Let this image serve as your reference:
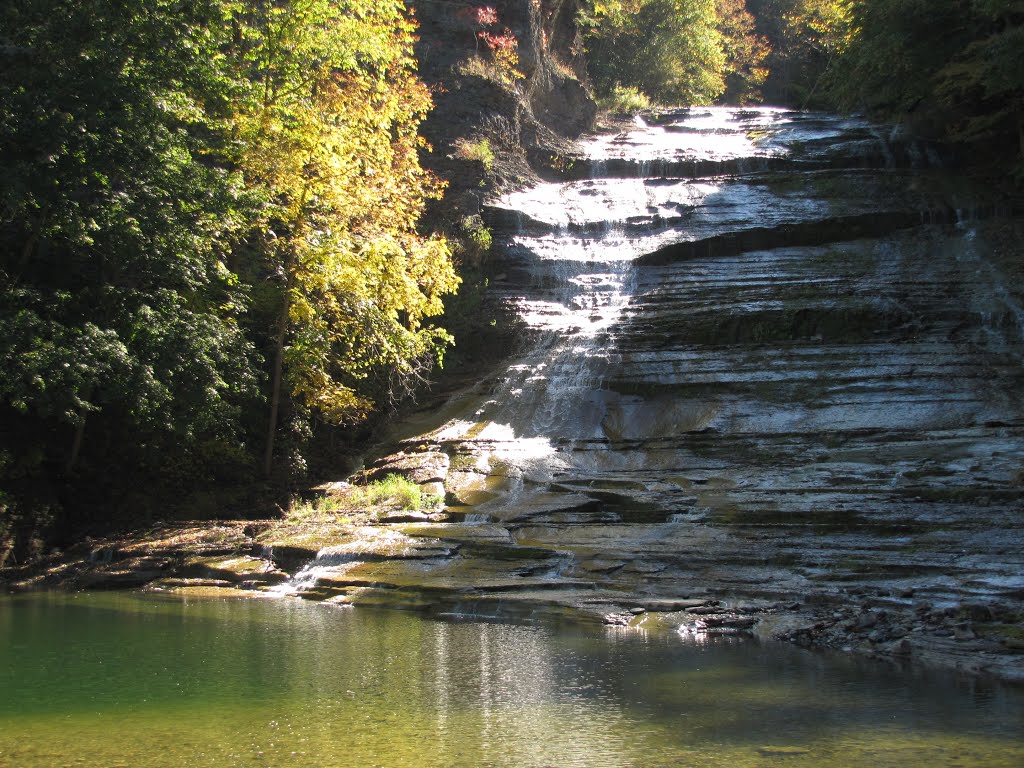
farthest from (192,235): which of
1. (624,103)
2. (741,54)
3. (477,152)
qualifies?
(741,54)

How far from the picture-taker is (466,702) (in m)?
5.67

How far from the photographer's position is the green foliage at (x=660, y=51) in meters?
39.7

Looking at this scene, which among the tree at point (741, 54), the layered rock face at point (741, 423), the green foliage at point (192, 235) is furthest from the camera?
the tree at point (741, 54)

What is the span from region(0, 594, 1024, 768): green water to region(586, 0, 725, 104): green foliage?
35.9 metres

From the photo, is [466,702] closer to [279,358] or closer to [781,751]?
[781,751]

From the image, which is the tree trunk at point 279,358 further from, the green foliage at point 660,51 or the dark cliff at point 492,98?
the green foliage at point 660,51

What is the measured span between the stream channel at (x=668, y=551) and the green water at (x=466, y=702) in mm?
33

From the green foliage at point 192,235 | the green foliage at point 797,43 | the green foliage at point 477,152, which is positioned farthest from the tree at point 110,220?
the green foliage at point 797,43

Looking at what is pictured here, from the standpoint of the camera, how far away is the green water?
456 cm

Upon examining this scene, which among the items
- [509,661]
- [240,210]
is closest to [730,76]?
[240,210]

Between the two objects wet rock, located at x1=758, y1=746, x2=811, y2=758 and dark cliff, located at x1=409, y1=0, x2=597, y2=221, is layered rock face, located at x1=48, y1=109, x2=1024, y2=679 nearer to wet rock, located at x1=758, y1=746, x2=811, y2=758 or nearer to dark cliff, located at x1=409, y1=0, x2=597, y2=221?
dark cliff, located at x1=409, y1=0, x2=597, y2=221

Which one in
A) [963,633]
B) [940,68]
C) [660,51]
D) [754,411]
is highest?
[660,51]

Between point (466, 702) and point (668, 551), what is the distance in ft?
16.5

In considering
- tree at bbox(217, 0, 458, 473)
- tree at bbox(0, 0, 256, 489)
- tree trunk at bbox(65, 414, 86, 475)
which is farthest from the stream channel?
tree trunk at bbox(65, 414, 86, 475)
